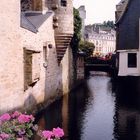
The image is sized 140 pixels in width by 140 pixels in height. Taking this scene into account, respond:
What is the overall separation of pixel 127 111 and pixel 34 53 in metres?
6.64

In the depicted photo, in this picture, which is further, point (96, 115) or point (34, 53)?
point (96, 115)

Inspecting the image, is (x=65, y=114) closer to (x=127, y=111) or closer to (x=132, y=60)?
(x=127, y=111)

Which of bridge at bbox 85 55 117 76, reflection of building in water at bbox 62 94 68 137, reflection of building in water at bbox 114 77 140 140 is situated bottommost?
reflection of building in water at bbox 114 77 140 140

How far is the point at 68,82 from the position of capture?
35.7 m

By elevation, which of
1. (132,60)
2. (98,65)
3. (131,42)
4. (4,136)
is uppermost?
(131,42)

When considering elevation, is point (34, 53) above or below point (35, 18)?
below

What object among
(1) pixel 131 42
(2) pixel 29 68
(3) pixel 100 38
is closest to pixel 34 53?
(2) pixel 29 68

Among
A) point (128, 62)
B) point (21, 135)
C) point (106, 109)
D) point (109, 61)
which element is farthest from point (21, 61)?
point (109, 61)

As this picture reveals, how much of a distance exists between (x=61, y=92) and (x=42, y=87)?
236 inches

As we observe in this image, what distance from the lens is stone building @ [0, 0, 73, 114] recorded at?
59.3ft

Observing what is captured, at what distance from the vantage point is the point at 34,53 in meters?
22.6

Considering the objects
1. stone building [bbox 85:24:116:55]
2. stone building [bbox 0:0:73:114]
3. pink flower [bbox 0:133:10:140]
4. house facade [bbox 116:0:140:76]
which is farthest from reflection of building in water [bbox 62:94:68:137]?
stone building [bbox 85:24:116:55]

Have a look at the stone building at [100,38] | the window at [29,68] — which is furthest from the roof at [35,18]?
the stone building at [100,38]

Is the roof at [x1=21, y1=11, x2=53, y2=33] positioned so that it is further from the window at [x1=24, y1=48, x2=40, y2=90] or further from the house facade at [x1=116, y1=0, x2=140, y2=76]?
the house facade at [x1=116, y1=0, x2=140, y2=76]
